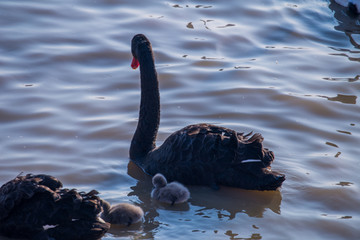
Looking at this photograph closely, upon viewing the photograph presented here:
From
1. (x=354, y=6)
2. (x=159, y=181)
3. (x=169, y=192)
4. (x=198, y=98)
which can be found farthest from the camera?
(x=354, y=6)

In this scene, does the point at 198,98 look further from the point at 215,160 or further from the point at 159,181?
the point at 159,181

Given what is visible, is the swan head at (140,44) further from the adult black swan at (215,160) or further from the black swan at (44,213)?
the black swan at (44,213)

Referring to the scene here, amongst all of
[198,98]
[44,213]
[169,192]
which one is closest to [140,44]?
[198,98]

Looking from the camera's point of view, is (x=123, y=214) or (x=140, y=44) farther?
(x=140, y=44)

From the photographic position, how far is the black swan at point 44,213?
4.61 meters

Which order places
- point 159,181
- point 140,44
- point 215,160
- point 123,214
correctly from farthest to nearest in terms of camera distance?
point 140,44 < point 215,160 < point 159,181 < point 123,214

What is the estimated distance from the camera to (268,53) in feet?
30.4

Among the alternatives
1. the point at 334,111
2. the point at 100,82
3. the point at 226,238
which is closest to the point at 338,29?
the point at 334,111

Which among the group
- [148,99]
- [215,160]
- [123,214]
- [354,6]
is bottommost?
[123,214]

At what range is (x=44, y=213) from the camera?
462 centimetres

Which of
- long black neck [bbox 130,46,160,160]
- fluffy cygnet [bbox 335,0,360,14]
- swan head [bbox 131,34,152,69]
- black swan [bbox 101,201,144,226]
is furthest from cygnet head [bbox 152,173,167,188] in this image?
fluffy cygnet [bbox 335,0,360,14]

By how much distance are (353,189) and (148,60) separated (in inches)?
94.0

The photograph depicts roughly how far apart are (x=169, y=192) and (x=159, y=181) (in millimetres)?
251

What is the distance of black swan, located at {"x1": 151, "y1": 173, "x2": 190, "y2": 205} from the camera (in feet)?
17.5
